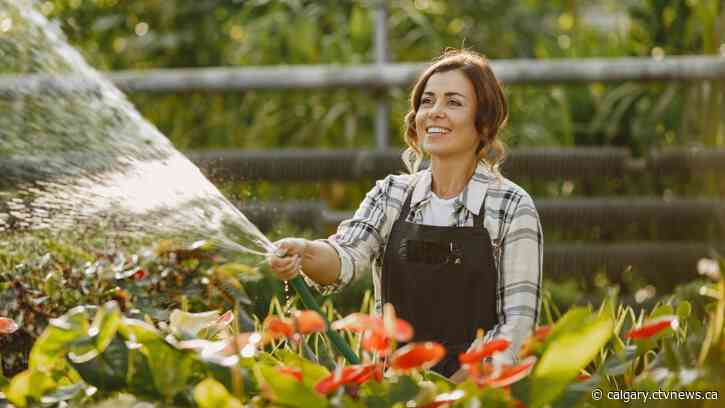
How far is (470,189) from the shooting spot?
164 centimetres

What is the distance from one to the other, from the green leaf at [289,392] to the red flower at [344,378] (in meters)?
0.01

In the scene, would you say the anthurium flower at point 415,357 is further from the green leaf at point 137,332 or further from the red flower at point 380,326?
the green leaf at point 137,332

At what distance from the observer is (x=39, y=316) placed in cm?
157

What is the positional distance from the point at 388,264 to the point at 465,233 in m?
0.14

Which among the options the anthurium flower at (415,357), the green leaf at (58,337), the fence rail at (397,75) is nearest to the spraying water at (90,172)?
the green leaf at (58,337)

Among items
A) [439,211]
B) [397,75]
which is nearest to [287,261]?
[439,211]

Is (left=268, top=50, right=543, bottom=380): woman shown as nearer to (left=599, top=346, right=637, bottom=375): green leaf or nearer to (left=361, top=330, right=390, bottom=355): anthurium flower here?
(left=599, top=346, right=637, bottom=375): green leaf

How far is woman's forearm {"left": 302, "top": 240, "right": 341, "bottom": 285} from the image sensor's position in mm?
1533

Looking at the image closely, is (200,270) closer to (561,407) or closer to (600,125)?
(561,407)

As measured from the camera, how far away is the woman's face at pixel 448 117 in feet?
5.37

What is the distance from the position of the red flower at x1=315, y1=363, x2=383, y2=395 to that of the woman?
15.6 inches

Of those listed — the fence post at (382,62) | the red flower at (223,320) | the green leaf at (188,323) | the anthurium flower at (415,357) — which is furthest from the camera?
the fence post at (382,62)

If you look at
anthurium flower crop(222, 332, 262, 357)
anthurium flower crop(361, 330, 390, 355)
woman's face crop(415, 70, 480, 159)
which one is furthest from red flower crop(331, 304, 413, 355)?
woman's face crop(415, 70, 480, 159)

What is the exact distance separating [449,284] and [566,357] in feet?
1.65
